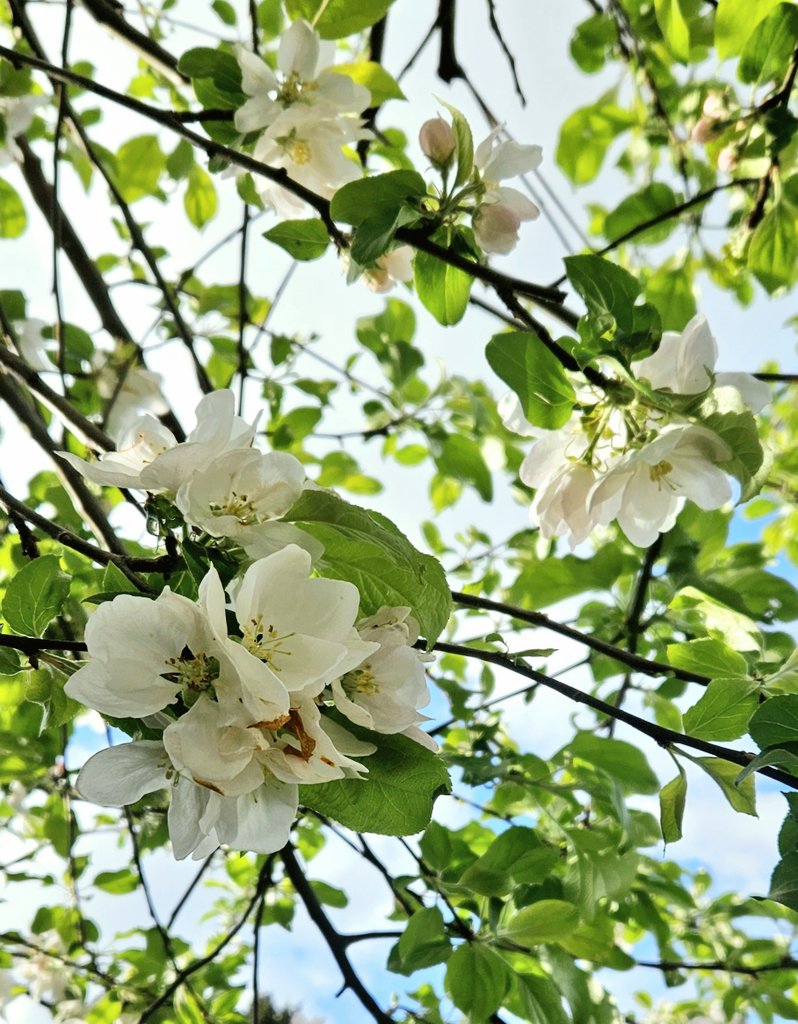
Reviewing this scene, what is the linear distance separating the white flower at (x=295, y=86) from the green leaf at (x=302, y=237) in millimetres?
126

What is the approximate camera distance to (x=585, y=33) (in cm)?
181

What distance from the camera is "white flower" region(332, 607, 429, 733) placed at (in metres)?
0.53

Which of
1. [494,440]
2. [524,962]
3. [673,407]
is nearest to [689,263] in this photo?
[494,440]

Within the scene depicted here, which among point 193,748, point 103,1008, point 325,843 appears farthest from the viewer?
point 325,843

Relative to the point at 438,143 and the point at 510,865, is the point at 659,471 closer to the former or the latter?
the point at 438,143

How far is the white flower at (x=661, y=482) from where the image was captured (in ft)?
2.47

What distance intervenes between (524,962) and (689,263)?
4.11 ft

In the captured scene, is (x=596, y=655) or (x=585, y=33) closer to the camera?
(x=596, y=655)

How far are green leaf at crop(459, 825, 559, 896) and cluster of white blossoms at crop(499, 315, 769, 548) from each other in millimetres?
405

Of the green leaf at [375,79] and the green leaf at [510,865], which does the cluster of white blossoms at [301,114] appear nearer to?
the green leaf at [375,79]

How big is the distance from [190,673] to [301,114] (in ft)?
2.35

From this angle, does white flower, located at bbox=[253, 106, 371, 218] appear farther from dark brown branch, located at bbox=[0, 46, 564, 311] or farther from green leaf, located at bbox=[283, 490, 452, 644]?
green leaf, located at bbox=[283, 490, 452, 644]

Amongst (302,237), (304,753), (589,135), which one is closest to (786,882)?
(304,753)

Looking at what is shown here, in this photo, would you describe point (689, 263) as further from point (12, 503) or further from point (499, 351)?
point (12, 503)
